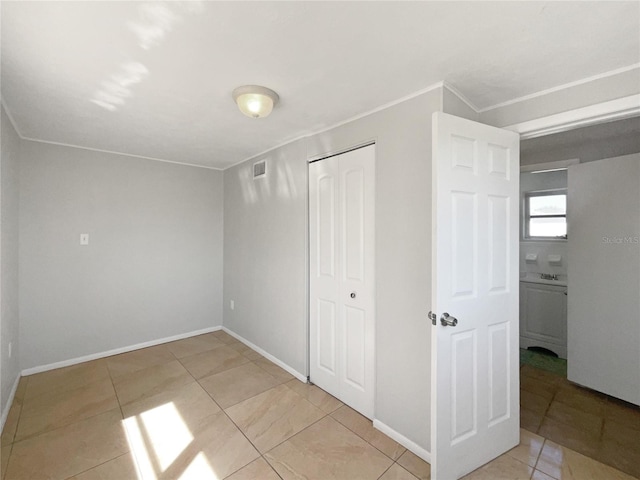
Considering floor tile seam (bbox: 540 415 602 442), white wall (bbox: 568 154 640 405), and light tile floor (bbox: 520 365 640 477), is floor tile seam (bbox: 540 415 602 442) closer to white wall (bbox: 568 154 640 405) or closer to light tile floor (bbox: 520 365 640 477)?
light tile floor (bbox: 520 365 640 477)

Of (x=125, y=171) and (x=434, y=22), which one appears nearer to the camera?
→ (x=434, y=22)

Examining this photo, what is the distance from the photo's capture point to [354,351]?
90.4 inches

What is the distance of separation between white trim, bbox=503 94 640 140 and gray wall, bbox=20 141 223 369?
11.9 feet

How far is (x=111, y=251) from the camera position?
327cm

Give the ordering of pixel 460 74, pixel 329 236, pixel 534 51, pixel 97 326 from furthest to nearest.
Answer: pixel 97 326
pixel 329 236
pixel 460 74
pixel 534 51

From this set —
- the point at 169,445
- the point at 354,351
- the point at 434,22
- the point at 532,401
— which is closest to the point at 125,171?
the point at 169,445

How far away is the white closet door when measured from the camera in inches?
85.4

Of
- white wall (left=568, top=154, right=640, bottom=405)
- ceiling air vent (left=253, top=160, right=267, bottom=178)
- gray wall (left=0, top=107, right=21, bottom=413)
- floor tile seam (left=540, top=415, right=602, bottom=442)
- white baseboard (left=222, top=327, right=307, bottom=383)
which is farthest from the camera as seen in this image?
ceiling air vent (left=253, top=160, right=267, bottom=178)

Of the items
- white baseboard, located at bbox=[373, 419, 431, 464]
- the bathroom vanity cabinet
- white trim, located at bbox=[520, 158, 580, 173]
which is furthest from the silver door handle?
the bathroom vanity cabinet

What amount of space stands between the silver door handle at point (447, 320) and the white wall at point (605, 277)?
6.31ft

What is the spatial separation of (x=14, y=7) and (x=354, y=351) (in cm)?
266

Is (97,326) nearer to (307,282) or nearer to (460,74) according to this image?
(307,282)

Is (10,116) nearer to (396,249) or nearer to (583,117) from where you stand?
(396,249)

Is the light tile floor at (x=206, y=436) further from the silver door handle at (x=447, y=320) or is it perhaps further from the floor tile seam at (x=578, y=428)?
the silver door handle at (x=447, y=320)
